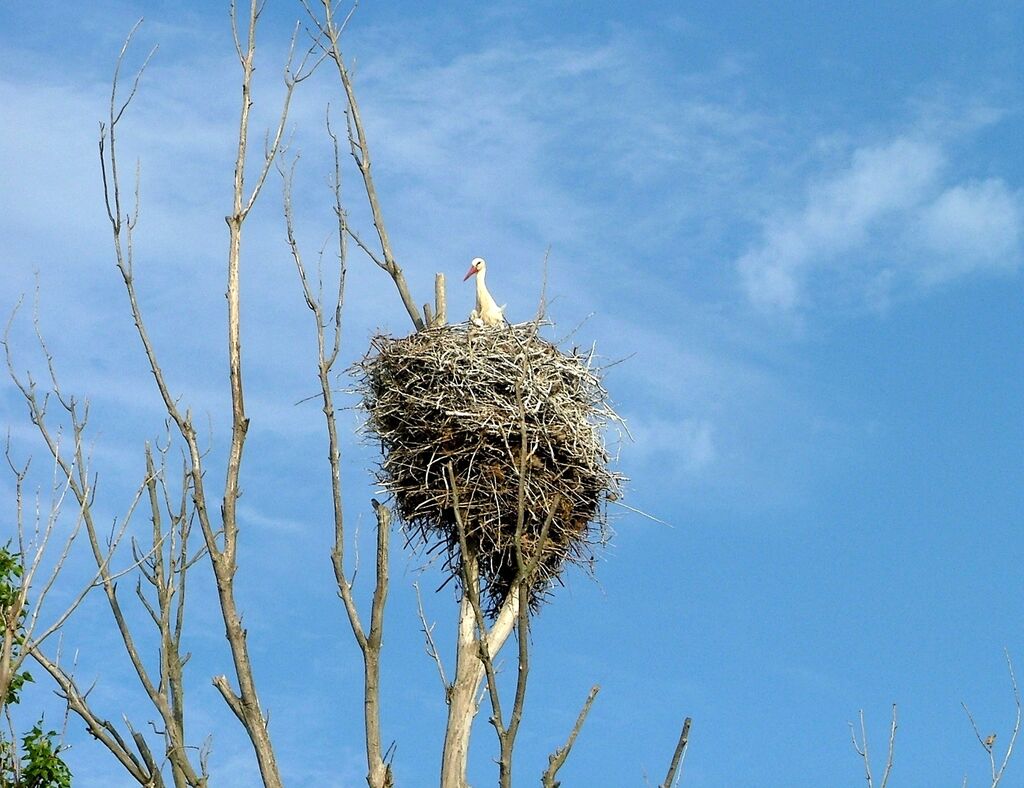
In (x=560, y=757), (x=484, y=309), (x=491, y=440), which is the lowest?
(x=560, y=757)

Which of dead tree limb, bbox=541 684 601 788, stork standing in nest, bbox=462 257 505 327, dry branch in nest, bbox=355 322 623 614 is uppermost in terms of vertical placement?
stork standing in nest, bbox=462 257 505 327

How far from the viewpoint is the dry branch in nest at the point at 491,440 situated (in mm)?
7867

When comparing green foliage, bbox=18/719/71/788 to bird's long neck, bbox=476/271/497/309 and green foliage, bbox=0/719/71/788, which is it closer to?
green foliage, bbox=0/719/71/788

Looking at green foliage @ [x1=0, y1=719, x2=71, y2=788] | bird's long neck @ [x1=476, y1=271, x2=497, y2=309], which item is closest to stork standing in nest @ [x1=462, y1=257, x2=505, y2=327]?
bird's long neck @ [x1=476, y1=271, x2=497, y2=309]

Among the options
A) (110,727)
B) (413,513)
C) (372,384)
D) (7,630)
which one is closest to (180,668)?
(110,727)

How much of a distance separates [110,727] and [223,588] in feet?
2.33

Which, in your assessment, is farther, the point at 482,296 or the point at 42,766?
the point at 482,296

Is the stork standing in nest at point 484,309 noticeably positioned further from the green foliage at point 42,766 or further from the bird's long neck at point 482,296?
the green foliage at point 42,766

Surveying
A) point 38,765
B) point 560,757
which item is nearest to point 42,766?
point 38,765

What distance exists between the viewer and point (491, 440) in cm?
801

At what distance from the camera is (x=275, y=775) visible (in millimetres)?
4680

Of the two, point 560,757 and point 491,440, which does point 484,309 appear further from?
point 560,757

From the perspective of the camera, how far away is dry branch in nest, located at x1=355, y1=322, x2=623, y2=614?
25.8 feet

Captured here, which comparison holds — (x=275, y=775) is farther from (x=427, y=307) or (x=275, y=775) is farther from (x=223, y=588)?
(x=427, y=307)
